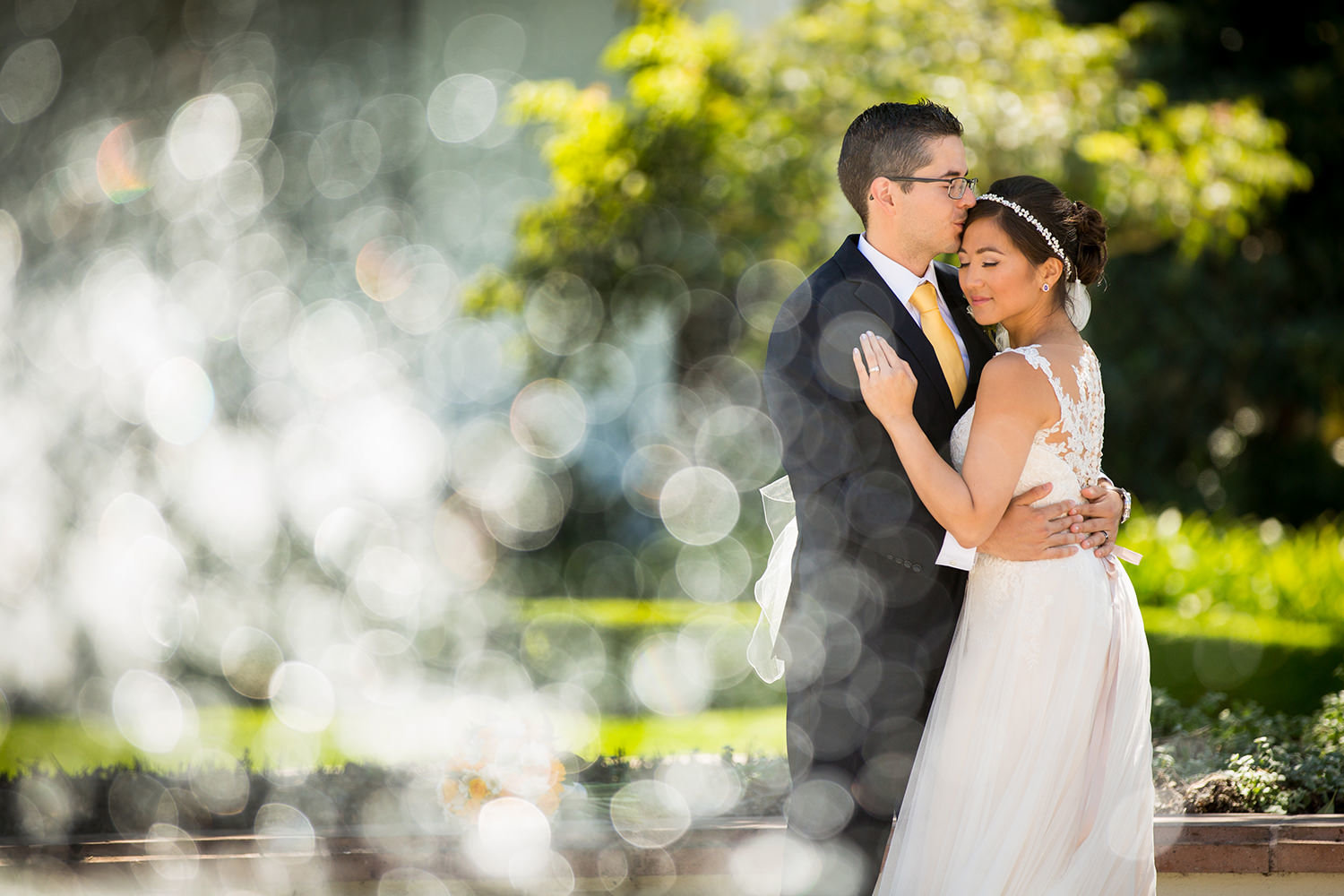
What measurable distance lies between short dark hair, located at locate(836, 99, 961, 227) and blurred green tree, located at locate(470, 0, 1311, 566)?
199 inches

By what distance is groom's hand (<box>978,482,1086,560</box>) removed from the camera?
327 centimetres

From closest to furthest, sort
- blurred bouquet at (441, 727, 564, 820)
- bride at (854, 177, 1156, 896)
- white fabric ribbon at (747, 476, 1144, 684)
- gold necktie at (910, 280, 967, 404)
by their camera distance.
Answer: bride at (854, 177, 1156, 896)
gold necktie at (910, 280, 967, 404)
white fabric ribbon at (747, 476, 1144, 684)
blurred bouquet at (441, 727, 564, 820)

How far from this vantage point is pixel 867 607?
129 inches

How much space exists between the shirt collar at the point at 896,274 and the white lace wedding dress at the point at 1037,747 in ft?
1.17

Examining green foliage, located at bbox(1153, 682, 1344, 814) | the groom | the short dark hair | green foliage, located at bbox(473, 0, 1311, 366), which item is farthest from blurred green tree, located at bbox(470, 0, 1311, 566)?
the groom

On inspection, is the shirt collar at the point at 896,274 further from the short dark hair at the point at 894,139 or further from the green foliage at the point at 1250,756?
the green foliage at the point at 1250,756

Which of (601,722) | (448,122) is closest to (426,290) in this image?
(448,122)

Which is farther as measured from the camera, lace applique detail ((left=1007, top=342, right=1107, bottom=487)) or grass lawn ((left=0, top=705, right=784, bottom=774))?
grass lawn ((left=0, top=705, right=784, bottom=774))

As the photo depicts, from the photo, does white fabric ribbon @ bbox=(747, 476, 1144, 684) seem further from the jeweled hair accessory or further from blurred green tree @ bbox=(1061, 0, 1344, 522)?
blurred green tree @ bbox=(1061, 0, 1344, 522)

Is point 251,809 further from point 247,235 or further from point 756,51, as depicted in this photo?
point 756,51

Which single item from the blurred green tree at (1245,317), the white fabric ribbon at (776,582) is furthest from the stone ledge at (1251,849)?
the blurred green tree at (1245,317)

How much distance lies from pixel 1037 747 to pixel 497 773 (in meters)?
1.89

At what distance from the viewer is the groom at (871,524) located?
325cm

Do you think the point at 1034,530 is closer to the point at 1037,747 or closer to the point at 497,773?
the point at 1037,747
